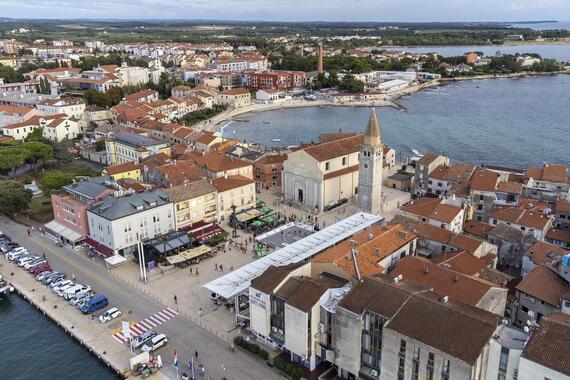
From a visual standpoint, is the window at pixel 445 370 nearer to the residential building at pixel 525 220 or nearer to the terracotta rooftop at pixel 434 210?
the terracotta rooftop at pixel 434 210

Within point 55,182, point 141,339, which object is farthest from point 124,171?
point 141,339

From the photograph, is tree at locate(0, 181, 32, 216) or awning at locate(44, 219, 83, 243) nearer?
awning at locate(44, 219, 83, 243)

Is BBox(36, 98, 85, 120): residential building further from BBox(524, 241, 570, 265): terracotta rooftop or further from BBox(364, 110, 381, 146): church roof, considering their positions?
BBox(524, 241, 570, 265): terracotta rooftop

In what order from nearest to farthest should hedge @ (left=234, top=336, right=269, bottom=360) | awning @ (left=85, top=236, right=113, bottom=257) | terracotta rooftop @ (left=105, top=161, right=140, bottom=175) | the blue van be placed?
hedge @ (left=234, top=336, right=269, bottom=360)
the blue van
awning @ (left=85, top=236, right=113, bottom=257)
terracotta rooftop @ (left=105, top=161, right=140, bottom=175)

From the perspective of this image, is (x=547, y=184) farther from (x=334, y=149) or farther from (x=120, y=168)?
(x=120, y=168)

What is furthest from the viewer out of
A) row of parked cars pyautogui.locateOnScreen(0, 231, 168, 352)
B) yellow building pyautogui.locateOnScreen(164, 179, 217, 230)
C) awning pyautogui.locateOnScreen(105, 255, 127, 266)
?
yellow building pyautogui.locateOnScreen(164, 179, 217, 230)

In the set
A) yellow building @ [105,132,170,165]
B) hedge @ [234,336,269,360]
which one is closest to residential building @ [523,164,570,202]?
hedge @ [234,336,269,360]
